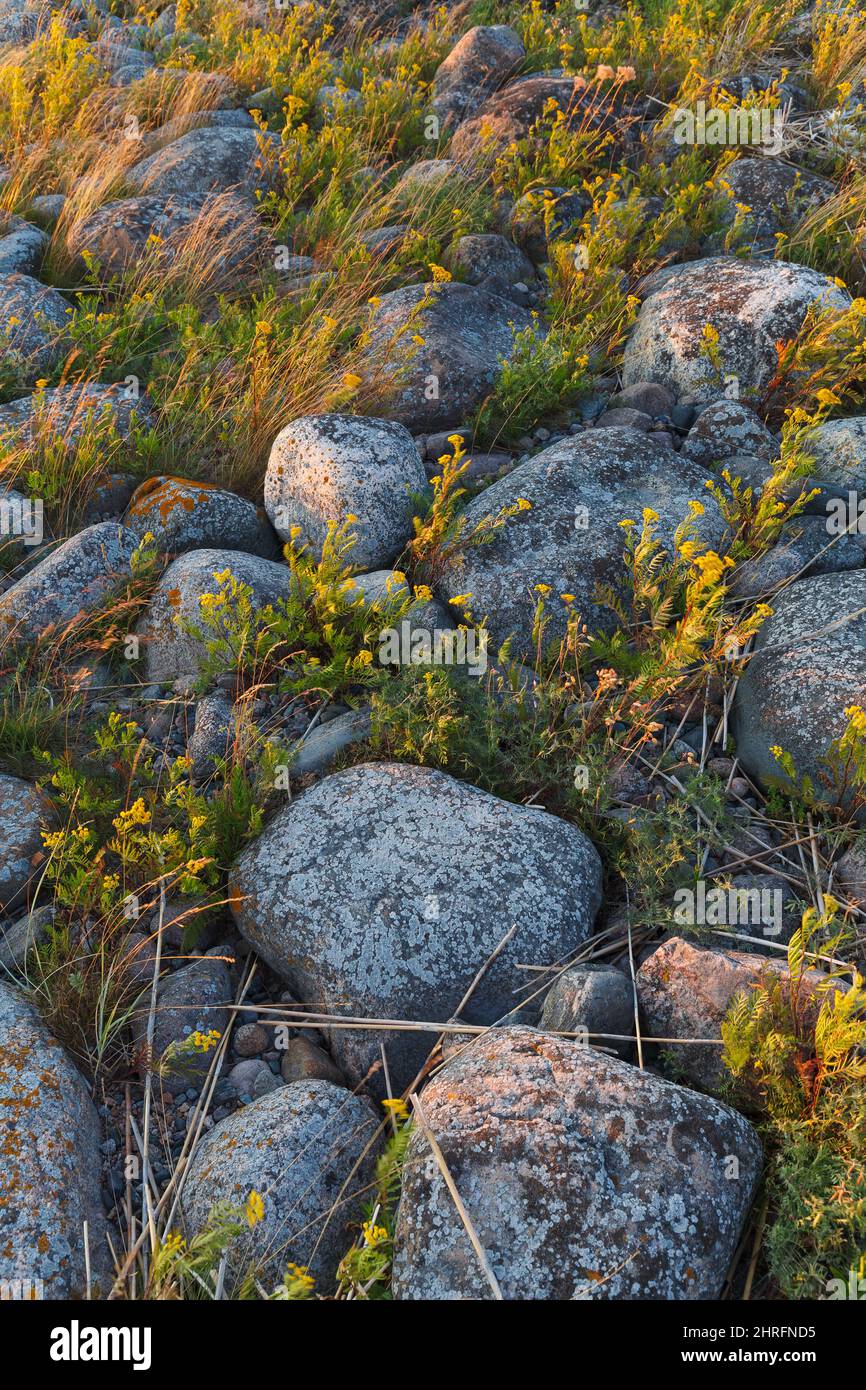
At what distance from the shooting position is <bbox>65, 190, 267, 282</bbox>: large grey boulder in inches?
248

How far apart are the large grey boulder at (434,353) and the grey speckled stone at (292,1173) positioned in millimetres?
3661

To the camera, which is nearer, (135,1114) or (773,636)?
(135,1114)

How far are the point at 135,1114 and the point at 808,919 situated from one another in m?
2.08

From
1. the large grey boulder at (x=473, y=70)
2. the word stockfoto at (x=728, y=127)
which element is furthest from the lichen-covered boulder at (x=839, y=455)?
the large grey boulder at (x=473, y=70)

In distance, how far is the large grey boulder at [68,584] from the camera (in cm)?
426

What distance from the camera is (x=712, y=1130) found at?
2.72 meters

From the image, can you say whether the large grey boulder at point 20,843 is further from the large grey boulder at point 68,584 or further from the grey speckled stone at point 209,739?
the large grey boulder at point 68,584

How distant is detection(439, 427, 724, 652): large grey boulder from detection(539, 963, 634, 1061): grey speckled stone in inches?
62.8

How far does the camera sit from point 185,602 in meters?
4.29

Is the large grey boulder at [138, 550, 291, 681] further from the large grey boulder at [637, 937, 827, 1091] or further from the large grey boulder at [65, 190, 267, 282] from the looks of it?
the large grey boulder at [65, 190, 267, 282]

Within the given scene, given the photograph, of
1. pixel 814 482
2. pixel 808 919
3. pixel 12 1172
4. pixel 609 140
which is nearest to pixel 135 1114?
pixel 12 1172

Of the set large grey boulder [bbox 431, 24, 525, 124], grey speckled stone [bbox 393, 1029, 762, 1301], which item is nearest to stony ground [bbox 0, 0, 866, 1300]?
grey speckled stone [bbox 393, 1029, 762, 1301]

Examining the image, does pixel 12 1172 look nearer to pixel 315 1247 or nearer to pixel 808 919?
pixel 315 1247

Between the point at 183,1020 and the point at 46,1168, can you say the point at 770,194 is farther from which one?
the point at 46,1168
